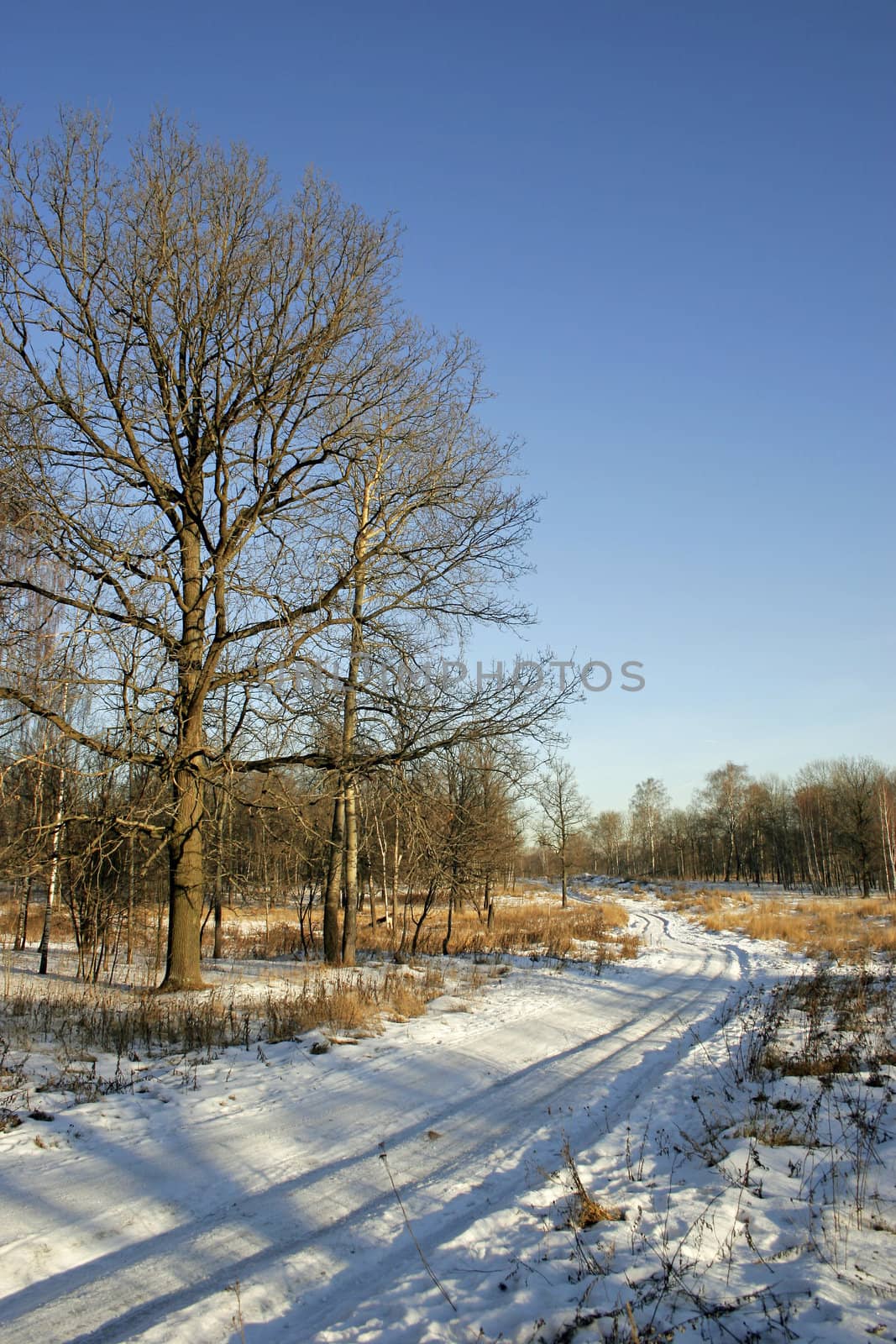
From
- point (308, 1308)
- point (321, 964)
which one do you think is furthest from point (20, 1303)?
point (321, 964)

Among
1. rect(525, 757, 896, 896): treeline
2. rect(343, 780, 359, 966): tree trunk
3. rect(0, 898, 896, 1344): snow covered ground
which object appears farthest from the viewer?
rect(525, 757, 896, 896): treeline

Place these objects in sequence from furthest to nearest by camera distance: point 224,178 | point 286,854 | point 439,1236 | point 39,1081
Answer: point 286,854
point 224,178
point 39,1081
point 439,1236

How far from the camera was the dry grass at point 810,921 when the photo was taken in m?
23.6

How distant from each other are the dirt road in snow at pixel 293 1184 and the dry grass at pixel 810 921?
15854 mm

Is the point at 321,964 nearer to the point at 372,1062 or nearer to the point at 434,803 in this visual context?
the point at 434,803

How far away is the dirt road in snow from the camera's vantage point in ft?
11.7

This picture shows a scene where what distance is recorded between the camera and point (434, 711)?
1148 centimetres

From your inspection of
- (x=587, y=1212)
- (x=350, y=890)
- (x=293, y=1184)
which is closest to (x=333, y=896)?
(x=350, y=890)

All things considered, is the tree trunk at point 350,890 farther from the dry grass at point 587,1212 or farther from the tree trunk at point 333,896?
the dry grass at point 587,1212

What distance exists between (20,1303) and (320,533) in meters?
10.5

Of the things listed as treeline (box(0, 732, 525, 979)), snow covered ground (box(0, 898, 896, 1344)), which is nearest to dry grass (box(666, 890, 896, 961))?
treeline (box(0, 732, 525, 979))

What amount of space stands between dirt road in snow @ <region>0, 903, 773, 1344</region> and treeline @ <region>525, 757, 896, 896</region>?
4976 cm

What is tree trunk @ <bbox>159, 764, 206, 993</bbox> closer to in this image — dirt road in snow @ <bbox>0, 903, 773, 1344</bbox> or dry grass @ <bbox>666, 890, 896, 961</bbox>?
dirt road in snow @ <bbox>0, 903, 773, 1344</bbox>

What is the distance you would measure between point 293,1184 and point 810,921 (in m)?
34.5
